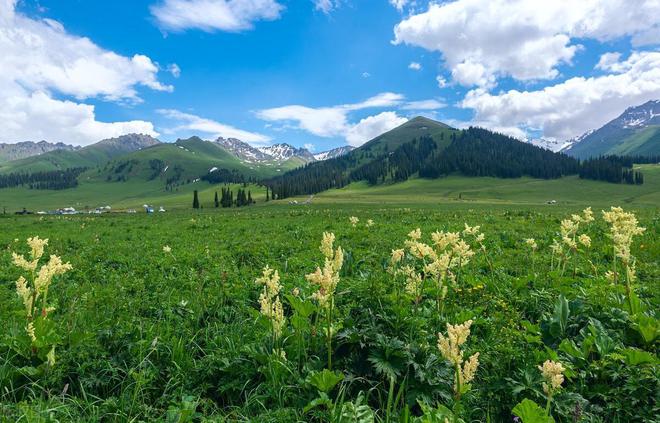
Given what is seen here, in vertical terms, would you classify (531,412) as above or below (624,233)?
below

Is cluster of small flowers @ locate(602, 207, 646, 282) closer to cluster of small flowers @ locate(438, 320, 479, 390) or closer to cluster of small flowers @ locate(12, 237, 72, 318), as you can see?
cluster of small flowers @ locate(438, 320, 479, 390)

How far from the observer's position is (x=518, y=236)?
16844mm

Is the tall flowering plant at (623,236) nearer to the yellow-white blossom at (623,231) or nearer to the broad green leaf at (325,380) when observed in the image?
the yellow-white blossom at (623,231)

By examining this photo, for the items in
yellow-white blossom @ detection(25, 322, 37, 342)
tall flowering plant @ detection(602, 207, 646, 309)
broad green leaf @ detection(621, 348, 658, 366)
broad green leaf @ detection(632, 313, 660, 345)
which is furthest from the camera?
tall flowering plant @ detection(602, 207, 646, 309)

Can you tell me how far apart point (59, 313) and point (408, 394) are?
748 cm

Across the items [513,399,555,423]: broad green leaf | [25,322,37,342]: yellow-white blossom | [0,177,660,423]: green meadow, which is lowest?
[0,177,660,423]: green meadow

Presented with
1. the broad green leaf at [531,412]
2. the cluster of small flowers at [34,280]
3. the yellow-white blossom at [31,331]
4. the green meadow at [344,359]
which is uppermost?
the cluster of small flowers at [34,280]

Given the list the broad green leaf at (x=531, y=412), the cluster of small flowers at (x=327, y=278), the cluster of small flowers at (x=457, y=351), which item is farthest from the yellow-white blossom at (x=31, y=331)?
the broad green leaf at (x=531, y=412)

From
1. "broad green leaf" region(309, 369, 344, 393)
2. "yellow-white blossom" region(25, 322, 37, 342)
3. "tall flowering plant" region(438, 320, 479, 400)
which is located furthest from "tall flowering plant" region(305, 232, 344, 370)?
"yellow-white blossom" region(25, 322, 37, 342)

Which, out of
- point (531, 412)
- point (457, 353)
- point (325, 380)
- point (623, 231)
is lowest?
point (325, 380)

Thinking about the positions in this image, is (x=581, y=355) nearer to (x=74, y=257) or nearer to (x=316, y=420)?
(x=316, y=420)

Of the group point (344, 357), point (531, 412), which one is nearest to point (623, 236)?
point (531, 412)

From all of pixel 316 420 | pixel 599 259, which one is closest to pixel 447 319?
pixel 316 420

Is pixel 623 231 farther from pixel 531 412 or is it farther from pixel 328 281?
pixel 328 281
